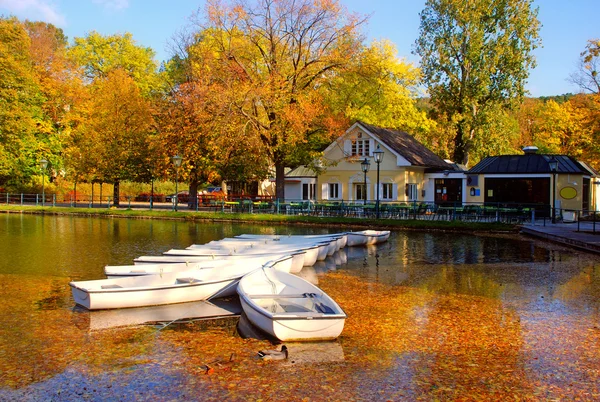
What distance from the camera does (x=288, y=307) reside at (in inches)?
378

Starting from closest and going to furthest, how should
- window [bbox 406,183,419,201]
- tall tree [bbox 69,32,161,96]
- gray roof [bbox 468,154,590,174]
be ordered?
gray roof [bbox 468,154,590,174]
window [bbox 406,183,419,201]
tall tree [bbox 69,32,161,96]

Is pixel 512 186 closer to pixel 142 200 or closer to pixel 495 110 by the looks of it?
pixel 495 110

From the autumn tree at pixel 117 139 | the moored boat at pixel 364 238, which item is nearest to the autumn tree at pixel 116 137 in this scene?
the autumn tree at pixel 117 139

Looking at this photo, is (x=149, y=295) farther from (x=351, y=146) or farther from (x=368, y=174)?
(x=368, y=174)

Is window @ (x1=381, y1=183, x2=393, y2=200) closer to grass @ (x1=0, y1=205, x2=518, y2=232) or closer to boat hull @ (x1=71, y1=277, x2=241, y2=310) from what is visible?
grass @ (x1=0, y1=205, x2=518, y2=232)

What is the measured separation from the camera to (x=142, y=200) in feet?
197

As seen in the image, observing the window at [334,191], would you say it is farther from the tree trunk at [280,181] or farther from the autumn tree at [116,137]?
the autumn tree at [116,137]

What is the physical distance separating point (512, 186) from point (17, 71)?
42.4 meters

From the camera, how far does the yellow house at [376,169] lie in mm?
42312

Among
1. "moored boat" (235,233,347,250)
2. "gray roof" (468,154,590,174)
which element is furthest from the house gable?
"moored boat" (235,233,347,250)

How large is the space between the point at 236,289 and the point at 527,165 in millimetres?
30172

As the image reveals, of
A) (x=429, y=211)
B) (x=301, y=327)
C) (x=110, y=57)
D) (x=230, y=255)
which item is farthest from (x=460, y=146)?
(x=301, y=327)

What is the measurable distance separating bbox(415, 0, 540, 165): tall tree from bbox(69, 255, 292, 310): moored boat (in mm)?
43503

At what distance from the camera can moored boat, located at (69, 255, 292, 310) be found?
10352 millimetres
